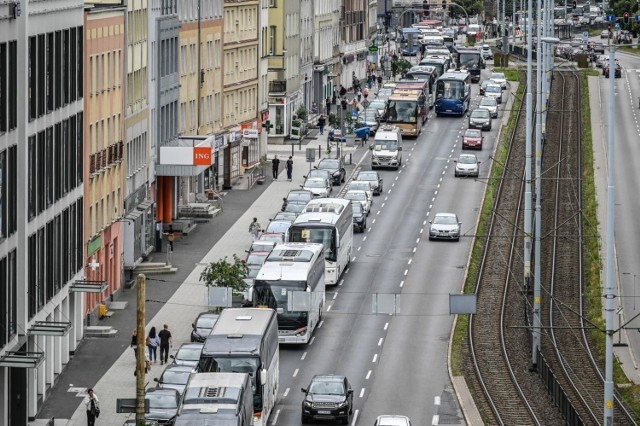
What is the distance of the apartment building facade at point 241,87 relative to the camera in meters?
131

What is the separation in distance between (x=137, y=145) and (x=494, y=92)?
75278 mm

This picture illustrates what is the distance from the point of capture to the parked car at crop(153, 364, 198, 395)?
6744 centimetres

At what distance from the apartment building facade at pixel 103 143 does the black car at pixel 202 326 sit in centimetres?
682

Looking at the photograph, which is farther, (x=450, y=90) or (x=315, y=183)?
(x=450, y=90)

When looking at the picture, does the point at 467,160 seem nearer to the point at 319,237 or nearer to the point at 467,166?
the point at 467,166

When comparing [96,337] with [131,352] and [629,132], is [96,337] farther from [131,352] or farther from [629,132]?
[629,132]

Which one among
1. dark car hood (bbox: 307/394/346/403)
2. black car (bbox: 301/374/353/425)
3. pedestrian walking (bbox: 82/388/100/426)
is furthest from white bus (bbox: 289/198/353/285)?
pedestrian walking (bbox: 82/388/100/426)

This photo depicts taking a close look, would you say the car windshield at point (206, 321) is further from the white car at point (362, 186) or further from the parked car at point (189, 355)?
the white car at point (362, 186)

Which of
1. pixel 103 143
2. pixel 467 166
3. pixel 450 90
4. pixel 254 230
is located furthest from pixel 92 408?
pixel 450 90

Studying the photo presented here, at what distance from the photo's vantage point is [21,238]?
66500mm

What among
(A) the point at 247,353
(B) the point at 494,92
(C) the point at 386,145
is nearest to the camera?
(A) the point at 247,353

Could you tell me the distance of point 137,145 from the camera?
3989 inches

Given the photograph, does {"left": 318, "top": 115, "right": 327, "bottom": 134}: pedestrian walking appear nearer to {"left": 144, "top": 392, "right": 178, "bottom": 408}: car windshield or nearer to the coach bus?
the coach bus

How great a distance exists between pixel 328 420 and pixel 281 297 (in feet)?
44.9
